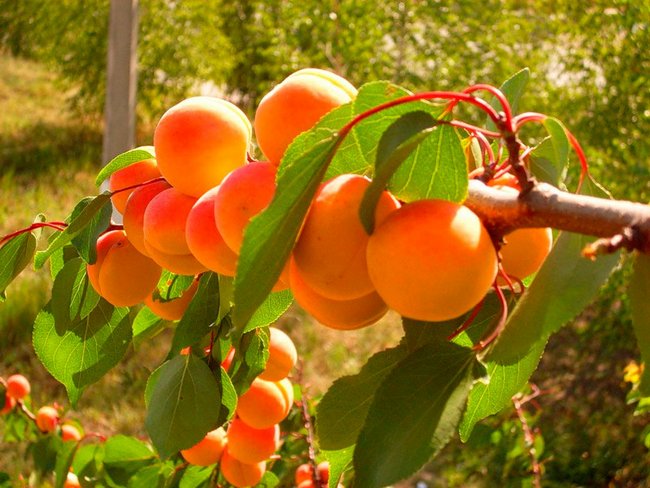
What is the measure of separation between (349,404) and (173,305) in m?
0.19

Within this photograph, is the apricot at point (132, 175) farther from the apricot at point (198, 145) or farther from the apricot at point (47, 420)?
the apricot at point (47, 420)

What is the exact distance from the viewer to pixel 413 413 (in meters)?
0.34

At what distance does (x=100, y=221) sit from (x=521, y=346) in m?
0.31

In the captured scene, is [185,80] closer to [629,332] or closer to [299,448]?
[629,332]

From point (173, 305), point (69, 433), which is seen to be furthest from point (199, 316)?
point (69, 433)

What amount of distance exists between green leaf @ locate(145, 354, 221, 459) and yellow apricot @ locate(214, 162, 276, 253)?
171 mm

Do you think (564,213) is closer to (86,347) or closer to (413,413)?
(413,413)

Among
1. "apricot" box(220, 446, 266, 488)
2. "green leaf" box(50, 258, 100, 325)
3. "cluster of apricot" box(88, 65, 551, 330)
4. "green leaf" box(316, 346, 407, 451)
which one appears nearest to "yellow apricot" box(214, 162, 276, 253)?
"cluster of apricot" box(88, 65, 551, 330)

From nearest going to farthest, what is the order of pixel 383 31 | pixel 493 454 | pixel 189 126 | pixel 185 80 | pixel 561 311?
pixel 561 311 → pixel 189 126 → pixel 493 454 → pixel 383 31 → pixel 185 80

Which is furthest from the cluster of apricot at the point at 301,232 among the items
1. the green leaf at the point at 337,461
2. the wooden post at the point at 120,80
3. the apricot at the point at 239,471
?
the wooden post at the point at 120,80

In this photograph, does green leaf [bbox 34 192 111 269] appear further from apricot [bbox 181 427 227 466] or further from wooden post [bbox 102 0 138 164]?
wooden post [bbox 102 0 138 164]

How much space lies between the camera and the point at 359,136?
0.36 meters

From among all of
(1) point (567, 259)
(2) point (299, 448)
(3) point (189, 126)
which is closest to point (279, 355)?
(3) point (189, 126)

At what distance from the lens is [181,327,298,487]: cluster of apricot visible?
2.29 ft
